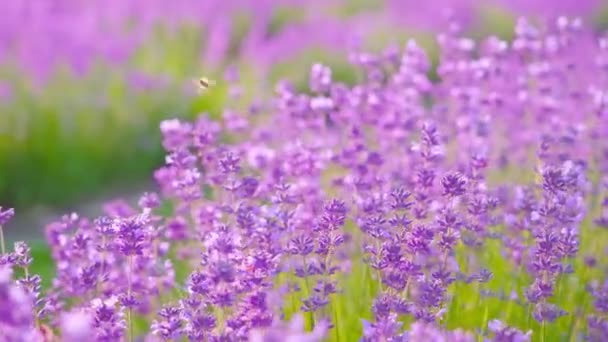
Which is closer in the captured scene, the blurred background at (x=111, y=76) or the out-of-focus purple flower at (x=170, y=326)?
the out-of-focus purple flower at (x=170, y=326)

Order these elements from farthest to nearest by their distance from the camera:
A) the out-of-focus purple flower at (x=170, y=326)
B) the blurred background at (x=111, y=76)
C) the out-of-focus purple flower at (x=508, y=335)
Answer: the blurred background at (x=111, y=76) → the out-of-focus purple flower at (x=170, y=326) → the out-of-focus purple flower at (x=508, y=335)

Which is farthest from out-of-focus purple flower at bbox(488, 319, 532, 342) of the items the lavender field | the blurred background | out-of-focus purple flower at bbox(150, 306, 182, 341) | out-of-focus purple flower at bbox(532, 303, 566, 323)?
the blurred background

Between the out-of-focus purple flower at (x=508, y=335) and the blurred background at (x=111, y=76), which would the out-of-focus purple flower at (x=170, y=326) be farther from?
the blurred background at (x=111, y=76)

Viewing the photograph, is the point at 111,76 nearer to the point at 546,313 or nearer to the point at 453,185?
the point at 453,185

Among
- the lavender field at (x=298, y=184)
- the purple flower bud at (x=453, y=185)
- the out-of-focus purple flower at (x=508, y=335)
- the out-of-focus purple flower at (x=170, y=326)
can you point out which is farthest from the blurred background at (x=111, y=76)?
the out-of-focus purple flower at (x=508, y=335)

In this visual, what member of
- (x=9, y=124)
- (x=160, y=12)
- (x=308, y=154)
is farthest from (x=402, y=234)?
(x=160, y=12)
